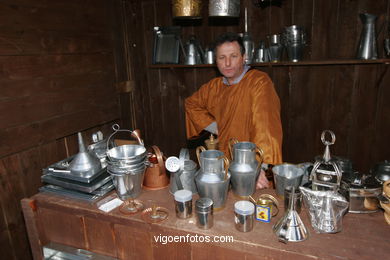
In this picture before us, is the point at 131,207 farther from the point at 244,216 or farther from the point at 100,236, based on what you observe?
the point at 244,216

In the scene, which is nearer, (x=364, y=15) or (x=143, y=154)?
(x=143, y=154)

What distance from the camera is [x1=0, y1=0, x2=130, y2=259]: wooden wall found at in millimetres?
1835

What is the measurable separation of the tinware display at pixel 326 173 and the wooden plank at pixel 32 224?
48.9 inches

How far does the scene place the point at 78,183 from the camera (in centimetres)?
137

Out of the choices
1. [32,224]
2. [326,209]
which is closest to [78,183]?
[32,224]

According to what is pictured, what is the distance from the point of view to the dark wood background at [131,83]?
1901mm

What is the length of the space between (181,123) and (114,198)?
73.8 inches

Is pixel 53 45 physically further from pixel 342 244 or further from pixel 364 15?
pixel 364 15

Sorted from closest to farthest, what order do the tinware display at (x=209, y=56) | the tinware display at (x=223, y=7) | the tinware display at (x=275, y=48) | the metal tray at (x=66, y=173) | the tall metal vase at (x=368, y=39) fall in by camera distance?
1. the metal tray at (x=66, y=173)
2. the tinware display at (x=223, y=7)
3. the tall metal vase at (x=368, y=39)
4. the tinware display at (x=275, y=48)
5. the tinware display at (x=209, y=56)

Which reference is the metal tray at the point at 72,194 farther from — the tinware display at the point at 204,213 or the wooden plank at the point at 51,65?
the wooden plank at the point at 51,65

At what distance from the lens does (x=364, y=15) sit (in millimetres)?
2248

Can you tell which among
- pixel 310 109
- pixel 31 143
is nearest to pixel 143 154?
pixel 31 143

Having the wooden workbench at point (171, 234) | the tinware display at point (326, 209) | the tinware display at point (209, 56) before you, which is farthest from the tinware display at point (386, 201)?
the tinware display at point (209, 56)

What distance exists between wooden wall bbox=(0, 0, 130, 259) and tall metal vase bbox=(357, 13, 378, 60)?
210 centimetres
